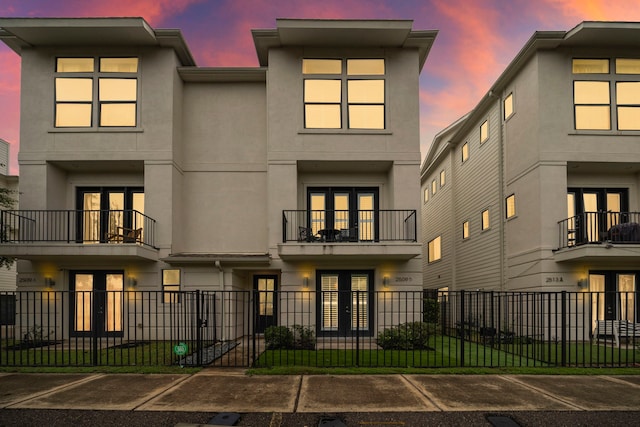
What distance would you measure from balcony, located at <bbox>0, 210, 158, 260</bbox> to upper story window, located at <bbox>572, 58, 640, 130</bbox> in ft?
52.4

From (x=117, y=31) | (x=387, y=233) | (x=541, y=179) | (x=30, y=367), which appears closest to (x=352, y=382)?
(x=30, y=367)

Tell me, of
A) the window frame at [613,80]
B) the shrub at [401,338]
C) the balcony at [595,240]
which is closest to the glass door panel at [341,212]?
the shrub at [401,338]

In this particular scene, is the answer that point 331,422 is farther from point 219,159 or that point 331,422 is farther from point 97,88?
point 97,88

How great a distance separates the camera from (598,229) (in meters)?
15.9

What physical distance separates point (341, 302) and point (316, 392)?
325 inches

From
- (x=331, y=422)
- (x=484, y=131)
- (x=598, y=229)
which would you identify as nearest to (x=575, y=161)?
(x=598, y=229)

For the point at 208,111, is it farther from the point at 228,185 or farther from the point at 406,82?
the point at 406,82

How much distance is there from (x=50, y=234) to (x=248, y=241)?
275 inches

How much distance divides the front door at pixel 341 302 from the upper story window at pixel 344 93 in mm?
5481

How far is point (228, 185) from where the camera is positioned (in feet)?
55.3

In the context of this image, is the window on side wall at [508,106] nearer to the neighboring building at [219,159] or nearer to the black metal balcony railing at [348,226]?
the neighboring building at [219,159]

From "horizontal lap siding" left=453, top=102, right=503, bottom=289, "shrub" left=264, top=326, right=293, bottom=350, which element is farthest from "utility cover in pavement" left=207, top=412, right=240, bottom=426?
"horizontal lap siding" left=453, top=102, right=503, bottom=289

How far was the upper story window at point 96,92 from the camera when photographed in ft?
52.7

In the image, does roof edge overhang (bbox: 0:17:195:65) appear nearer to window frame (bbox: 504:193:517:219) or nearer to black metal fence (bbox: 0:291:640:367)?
black metal fence (bbox: 0:291:640:367)
